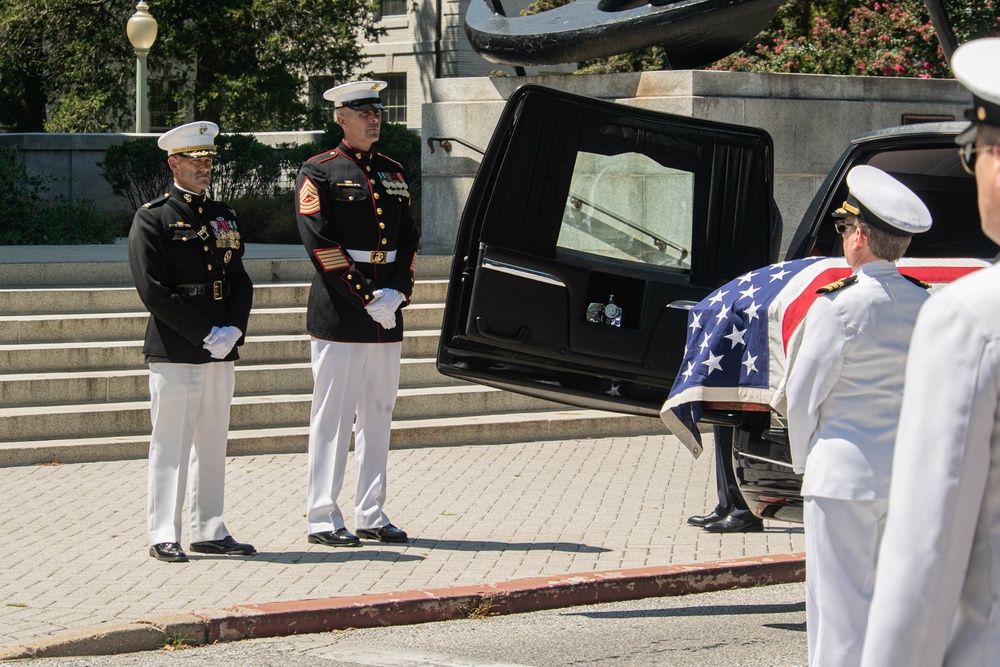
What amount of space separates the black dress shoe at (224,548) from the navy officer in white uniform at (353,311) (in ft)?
1.30

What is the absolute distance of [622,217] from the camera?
7.51 meters

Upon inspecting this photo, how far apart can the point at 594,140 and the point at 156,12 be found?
26.7 m

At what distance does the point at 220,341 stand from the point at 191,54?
27.1 m

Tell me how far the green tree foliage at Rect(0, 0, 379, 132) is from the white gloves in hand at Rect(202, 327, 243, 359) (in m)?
25.5

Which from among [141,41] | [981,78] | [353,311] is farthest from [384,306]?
[141,41]

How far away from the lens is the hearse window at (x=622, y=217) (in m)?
7.09

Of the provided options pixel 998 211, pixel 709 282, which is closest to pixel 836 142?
pixel 709 282

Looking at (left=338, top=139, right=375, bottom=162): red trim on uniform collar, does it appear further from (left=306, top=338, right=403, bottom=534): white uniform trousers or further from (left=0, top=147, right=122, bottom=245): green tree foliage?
(left=0, top=147, right=122, bottom=245): green tree foliage

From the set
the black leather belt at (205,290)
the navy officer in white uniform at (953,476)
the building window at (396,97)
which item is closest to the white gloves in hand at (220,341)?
the black leather belt at (205,290)

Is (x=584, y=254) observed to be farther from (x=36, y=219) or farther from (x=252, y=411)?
(x=36, y=219)

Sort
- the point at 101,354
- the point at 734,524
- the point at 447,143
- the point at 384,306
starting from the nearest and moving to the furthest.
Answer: the point at 384,306 → the point at 734,524 → the point at 101,354 → the point at 447,143

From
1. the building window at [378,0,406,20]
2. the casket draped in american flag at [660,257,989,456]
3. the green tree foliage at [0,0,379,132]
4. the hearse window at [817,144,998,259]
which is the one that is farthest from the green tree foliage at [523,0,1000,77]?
the building window at [378,0,406,20]

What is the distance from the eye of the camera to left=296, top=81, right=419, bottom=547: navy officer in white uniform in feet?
24.1

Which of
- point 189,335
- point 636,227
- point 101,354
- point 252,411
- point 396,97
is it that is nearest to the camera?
point 189,335
